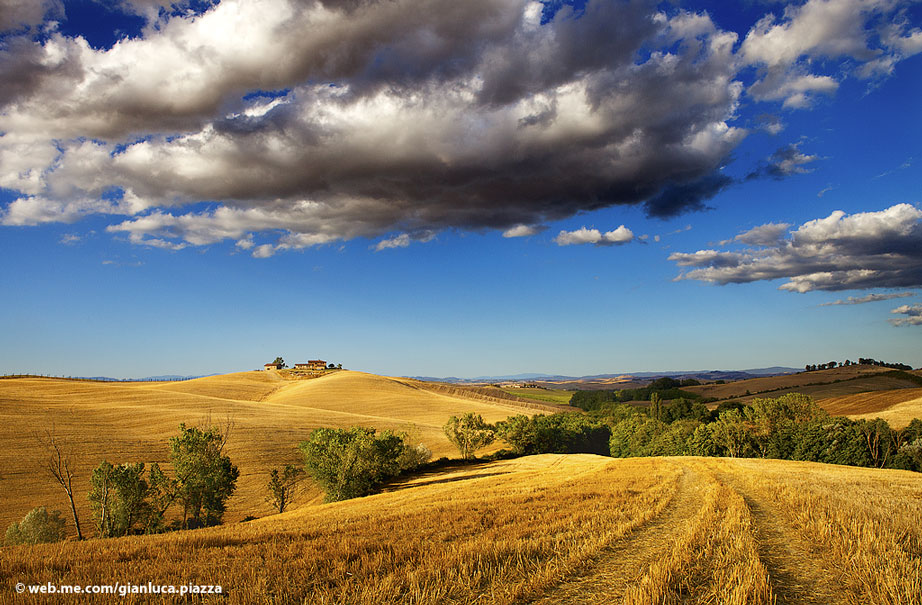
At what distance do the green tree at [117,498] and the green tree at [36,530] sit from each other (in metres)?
3.08

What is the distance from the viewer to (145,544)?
1409 cm

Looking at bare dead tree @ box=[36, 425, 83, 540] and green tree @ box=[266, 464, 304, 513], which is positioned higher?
bare dead tree @ box=[36, 425, 83, 540]

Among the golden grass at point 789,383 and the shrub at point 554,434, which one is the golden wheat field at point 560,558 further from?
the golden grass at point 789,383

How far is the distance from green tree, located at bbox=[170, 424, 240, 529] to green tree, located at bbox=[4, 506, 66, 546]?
32.3 ft

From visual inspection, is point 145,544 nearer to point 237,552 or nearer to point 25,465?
point 237,552

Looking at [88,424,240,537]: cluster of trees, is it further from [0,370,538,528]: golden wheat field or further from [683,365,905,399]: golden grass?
[683,365,905,399]: golden grass

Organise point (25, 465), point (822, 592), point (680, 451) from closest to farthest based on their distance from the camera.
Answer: point (822, 592), point (25, 465), point (680, 451)

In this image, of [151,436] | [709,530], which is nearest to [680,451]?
[709,530]

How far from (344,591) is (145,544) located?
959 cm

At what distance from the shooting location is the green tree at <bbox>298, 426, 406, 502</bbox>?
2224 inches

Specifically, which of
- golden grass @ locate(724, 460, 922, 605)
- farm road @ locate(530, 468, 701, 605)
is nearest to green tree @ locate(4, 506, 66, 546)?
farm road @ locate(530, 468, 701, 605)

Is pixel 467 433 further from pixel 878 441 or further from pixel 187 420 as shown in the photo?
pixel 878 441

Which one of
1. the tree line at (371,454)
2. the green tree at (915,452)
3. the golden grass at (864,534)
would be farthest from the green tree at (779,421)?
the golden grass at (864,534)

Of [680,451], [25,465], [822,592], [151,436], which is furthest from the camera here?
[680,451]
